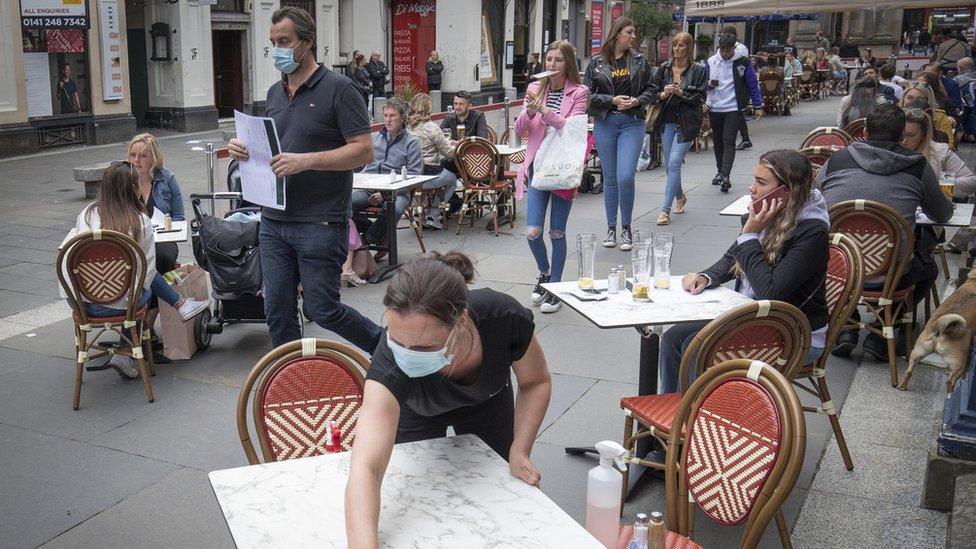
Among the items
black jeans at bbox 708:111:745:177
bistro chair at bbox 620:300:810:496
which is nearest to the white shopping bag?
bistro chair at bbox 620:300:810:496

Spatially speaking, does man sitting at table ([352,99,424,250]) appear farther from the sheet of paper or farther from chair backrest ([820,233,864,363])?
chair backrest ([820,233,864,363])

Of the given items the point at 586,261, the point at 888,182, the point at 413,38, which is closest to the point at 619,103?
the point at 888,182

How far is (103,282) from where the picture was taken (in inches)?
201

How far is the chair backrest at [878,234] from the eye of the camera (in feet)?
16.6

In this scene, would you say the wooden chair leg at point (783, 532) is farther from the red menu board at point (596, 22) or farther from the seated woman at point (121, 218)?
the red menu board at point (596, 22)

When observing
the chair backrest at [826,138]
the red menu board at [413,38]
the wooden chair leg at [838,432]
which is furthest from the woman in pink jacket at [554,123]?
the red menu board at [413,38]

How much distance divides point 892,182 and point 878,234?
17.4 inches

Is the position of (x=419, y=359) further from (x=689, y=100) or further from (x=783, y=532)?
(x=689, y=100)

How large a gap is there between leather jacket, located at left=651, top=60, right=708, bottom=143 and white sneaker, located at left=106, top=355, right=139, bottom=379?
19.5ft

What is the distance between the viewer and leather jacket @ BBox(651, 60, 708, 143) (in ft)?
31.5

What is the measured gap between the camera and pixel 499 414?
3018 millimetres

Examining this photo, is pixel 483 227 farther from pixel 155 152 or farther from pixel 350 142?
pixel 350 142

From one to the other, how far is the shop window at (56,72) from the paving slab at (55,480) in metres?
13.4

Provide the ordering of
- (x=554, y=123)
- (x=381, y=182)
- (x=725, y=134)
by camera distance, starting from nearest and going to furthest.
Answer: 1. (x=554, y=123)
2. (x=381, y=182)
3. (x=725, y=134)
